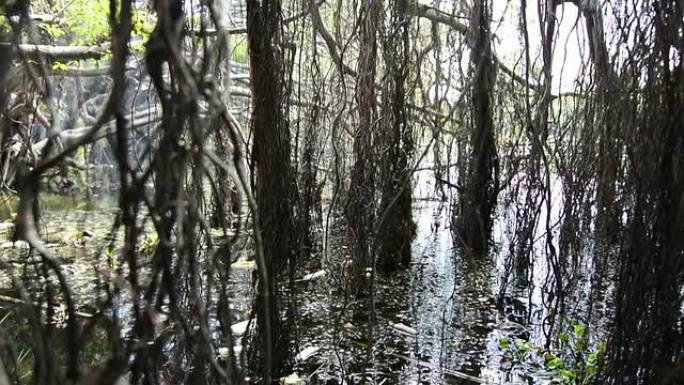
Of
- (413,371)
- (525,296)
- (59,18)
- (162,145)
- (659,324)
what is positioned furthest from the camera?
(59,18)

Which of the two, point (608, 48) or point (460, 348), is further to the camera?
point (460, 348)

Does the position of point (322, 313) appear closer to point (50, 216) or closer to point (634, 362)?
point (634, 362)

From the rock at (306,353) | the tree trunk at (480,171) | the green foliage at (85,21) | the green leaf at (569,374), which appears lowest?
the rock at (306,353)

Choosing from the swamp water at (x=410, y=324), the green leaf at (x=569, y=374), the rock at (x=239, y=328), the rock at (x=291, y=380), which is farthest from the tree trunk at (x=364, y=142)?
the green leaf at (x=569, y=374)

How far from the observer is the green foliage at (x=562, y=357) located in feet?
6.81

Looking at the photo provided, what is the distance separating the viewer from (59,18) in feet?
16.7

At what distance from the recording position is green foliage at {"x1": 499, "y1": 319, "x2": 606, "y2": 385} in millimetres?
2076

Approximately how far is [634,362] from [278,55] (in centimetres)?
130

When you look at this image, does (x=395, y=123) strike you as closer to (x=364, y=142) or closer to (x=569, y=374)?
(x=364, y=142)

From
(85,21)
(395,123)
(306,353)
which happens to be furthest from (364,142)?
(85,21)

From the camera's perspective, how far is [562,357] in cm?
246

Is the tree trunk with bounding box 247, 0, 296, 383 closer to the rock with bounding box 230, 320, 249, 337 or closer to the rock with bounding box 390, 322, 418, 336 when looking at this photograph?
the rock with bounding box 230, 320, 249, 337

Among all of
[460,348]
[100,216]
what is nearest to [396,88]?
[460,348]

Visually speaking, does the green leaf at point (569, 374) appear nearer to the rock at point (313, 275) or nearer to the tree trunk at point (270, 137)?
the tree trunk at point (270, 137)
